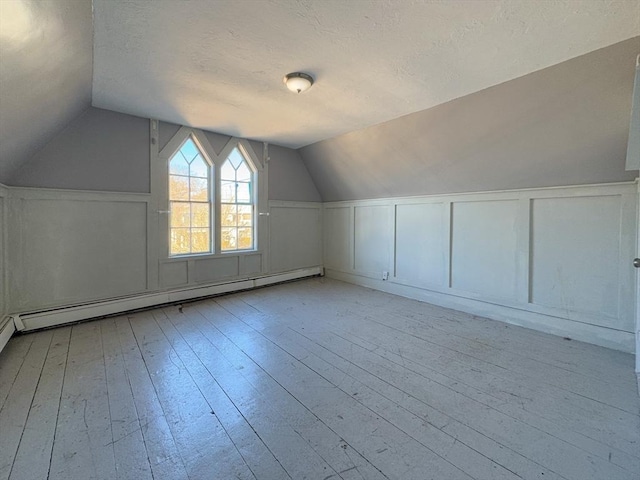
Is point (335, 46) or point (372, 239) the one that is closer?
point (335, 46)

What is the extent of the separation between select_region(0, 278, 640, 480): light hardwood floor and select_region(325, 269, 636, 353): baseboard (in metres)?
0.18

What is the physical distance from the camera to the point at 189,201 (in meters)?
4.18

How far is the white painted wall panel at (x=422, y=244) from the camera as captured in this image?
4102 millimetres

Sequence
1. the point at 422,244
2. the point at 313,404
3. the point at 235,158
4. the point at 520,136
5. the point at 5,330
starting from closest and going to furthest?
the point at 313,404 → the point at 5,330 → the point at 520,136 → the point at 422,244 → the point at 235,158

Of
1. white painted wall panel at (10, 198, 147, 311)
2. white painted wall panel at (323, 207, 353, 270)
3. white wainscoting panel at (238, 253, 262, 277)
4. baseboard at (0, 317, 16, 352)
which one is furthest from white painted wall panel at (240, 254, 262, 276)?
baseboard at (0, 317, 16, 352)

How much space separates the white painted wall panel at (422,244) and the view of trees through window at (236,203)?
98.0 inches

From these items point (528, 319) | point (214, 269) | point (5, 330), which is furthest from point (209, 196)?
point (528, 319)

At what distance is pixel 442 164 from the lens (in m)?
3.69

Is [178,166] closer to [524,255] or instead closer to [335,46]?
[335,46]

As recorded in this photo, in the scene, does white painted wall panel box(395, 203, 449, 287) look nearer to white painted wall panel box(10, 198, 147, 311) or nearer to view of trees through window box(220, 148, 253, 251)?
view of trees through window box(220, 148, 253, 251)

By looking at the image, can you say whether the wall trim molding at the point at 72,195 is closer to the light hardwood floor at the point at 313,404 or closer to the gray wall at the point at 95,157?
the gray wall at the point at 95,157

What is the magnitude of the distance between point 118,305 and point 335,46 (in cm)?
373

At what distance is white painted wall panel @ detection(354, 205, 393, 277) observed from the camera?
486 centimetres

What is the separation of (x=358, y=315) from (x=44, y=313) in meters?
3.49
